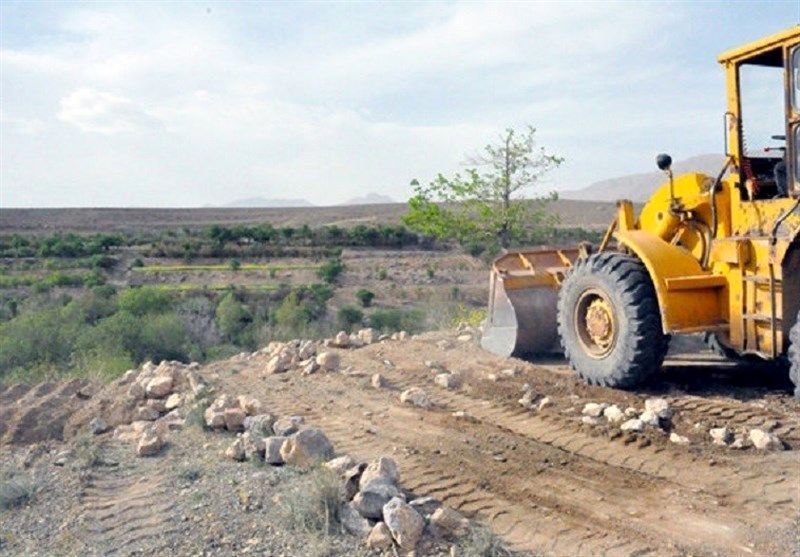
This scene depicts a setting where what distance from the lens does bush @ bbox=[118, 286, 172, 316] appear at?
23.8 metres

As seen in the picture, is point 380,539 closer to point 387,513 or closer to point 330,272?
point 387,513

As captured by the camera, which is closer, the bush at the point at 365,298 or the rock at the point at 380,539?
the rock at the point at 380,539

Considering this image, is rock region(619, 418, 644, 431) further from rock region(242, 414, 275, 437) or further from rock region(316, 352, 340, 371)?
rock region(316, 352, 340, 371)

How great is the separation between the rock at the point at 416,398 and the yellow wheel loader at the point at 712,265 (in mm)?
1641

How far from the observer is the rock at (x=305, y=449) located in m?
6.58

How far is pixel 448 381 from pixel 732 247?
3059mm

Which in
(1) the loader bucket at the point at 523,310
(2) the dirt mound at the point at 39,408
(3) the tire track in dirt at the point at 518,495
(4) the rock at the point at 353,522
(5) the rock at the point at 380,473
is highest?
(1) the loader bucket at the point at 523,310

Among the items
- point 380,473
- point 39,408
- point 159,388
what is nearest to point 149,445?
point 159,388

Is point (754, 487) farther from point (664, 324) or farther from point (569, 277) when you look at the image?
point (569, 277)

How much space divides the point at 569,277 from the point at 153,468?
4561 mm

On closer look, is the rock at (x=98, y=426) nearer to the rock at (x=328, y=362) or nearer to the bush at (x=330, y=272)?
the rock at (x=328, y=362)

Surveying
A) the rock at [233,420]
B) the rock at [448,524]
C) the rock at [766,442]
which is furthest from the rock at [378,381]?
the rock at [448,524]

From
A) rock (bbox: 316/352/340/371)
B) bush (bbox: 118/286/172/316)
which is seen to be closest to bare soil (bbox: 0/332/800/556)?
rock (bbox: 316/352/340/371)

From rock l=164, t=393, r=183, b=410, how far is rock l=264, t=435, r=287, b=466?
8.87 feet
